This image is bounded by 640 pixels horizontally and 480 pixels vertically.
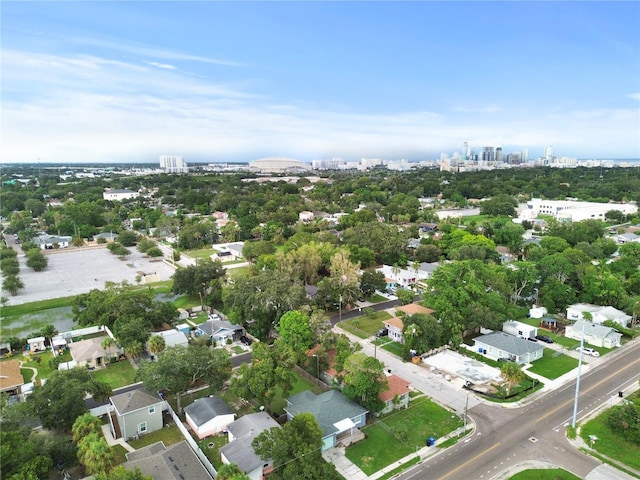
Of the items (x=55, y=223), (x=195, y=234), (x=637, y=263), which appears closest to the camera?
(x=637, y=263)

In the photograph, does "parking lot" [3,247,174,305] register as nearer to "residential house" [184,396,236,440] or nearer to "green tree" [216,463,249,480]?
"residential house" [184,396,236,440]

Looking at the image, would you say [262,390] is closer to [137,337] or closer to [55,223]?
[137,337]

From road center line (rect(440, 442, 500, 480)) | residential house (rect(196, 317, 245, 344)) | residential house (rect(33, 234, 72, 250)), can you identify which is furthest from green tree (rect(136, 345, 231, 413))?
residential house (rect(33, 234, 72, 250))

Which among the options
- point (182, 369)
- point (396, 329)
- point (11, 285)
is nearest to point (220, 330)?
point (182, 369)

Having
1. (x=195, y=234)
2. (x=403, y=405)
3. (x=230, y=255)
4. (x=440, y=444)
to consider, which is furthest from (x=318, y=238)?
(x=440, y=444)

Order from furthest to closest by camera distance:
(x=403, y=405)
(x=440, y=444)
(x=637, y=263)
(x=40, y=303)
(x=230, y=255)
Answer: (x=230, y=255) → (x=637, y=263) → (x=40, y=303) → (x=403, y=405) → (x=440, y=444)

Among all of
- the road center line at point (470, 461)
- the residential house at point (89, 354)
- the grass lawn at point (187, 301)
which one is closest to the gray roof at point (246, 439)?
the road center line at point (470, 461)

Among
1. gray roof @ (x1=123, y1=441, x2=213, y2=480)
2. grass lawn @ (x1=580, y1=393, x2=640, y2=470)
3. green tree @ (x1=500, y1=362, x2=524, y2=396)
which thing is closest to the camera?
gray roof @ (x1=123, y1=441, x2=213, y2=480)
